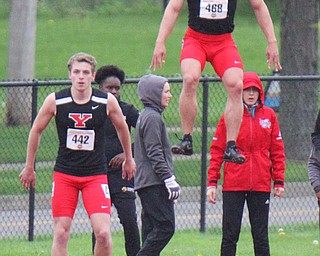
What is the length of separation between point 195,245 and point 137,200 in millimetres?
2061

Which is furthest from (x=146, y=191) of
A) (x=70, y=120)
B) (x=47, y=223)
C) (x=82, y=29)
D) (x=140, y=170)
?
(x=82, y=29)

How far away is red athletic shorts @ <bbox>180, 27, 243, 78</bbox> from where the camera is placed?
9.25 meters

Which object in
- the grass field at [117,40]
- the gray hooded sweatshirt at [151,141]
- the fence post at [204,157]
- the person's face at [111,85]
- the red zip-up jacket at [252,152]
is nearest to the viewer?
the gray hooded sweatshirt at [151,141]

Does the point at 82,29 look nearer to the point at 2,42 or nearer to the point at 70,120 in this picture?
the point at 2,42

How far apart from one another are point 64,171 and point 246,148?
174cm

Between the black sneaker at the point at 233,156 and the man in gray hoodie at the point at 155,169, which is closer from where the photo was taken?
the black sneaker at the point at 233,156

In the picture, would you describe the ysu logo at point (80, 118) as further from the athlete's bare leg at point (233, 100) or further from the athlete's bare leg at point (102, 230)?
the athlete's bare leg at point (233, 100)

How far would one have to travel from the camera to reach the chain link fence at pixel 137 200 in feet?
43.8

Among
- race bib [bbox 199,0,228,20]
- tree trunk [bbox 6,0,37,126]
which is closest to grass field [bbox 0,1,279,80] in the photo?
tree trunk [bbox 6,0,37,126]

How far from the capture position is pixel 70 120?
918 cm

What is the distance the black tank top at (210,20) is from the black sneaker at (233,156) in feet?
3.36

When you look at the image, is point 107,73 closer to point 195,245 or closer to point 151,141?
point 151,141

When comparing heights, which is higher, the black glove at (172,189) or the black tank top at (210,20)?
the black tank top at (210,20)

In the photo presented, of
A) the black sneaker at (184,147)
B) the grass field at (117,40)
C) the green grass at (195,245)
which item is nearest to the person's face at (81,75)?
the black sneaker at (184,147)
